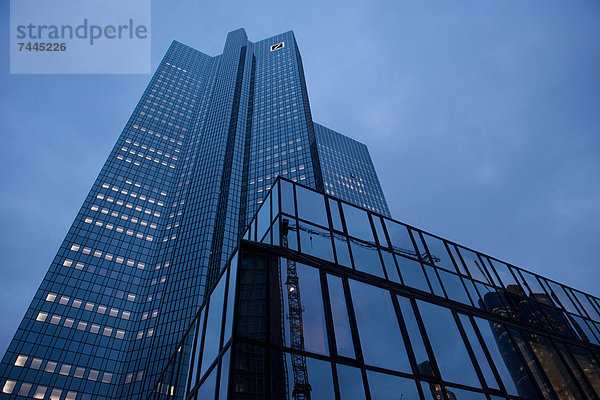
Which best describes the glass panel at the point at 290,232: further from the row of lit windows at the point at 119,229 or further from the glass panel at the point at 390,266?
the row of lit windows at the point at 119,229

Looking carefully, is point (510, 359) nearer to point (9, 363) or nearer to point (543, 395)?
point (543, 395)

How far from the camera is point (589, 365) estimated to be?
2302 cm

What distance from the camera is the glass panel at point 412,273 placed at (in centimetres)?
2044

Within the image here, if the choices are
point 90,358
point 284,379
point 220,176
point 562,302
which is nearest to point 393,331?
point 284,379

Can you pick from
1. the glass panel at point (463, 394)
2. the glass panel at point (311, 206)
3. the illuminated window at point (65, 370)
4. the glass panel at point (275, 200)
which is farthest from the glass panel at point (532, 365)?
the illuminated window at point (65, 370)

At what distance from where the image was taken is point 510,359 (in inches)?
756

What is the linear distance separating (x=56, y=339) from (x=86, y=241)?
29.0m

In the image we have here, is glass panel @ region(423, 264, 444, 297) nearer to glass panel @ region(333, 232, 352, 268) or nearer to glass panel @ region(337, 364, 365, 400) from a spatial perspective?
glass panel @ region(333, 232, 352, 268)

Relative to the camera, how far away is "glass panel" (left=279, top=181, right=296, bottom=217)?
19.4 m

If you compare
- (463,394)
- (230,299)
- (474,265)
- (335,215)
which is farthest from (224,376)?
(474,265)

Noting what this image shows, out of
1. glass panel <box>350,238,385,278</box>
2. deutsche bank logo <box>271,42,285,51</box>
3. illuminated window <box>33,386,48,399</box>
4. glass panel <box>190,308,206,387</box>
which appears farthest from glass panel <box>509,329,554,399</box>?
deutsche bank logo <box>271,42,285,51</box>

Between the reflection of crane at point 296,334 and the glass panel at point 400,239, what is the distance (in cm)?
853

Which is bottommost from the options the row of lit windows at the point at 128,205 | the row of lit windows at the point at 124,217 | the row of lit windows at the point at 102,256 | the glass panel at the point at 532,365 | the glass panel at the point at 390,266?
the glass panel at the point at 532,365

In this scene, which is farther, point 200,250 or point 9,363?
point 200,250
